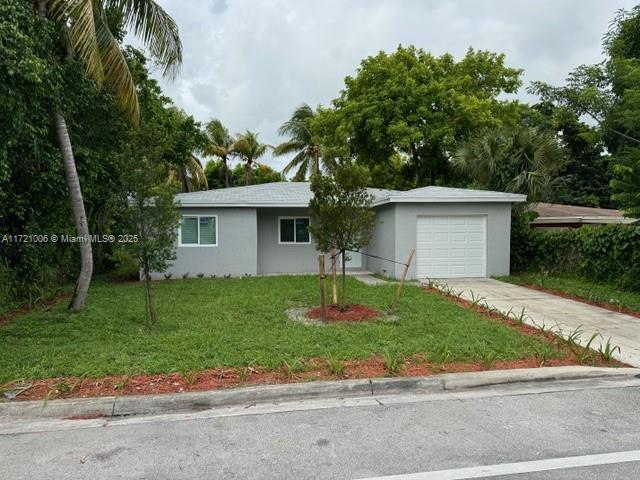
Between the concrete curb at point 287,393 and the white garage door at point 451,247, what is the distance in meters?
8.12

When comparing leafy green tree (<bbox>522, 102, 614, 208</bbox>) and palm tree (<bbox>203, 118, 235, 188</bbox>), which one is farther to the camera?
palm tree (<bbox>203, 118, 235, 188</bbox>)

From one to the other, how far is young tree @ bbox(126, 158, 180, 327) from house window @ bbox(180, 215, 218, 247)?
6939 mm

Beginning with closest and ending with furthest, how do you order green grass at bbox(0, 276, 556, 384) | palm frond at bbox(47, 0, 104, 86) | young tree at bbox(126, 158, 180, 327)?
green grass at bbox(0, 276, 556, 384) → young tree at bbox(126, 158, 180, 327) → palm frond at bbox(47, 0, 104, 86)

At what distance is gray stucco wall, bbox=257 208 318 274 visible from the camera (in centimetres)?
1608

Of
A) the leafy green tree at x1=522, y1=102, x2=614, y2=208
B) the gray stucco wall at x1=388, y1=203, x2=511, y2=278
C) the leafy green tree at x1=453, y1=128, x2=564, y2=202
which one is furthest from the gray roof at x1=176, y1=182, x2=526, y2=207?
the leafy green tree at x1=522, y1=102, x2=614, y2=208

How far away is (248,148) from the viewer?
106ft

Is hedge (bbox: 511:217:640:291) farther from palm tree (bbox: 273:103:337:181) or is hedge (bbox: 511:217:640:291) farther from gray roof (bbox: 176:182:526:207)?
palm tree (bbox: 273:103:337:181)

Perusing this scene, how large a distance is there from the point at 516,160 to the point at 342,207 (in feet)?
29.9

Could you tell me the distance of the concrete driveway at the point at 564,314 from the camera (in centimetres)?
671

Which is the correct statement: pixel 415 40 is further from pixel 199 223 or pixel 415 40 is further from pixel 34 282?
pixel 34 282

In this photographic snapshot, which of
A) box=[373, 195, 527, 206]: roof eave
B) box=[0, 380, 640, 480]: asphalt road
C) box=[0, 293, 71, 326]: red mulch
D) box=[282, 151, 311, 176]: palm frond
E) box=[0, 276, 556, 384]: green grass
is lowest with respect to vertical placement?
box=[0, 380, 640, 480]: asphalt road

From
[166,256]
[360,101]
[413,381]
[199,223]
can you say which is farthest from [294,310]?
[360,101]

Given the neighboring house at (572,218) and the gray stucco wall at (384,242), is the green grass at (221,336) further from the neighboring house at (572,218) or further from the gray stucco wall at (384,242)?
the neighboring house at (572,218)

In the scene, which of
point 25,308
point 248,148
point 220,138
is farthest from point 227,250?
point 220,138
